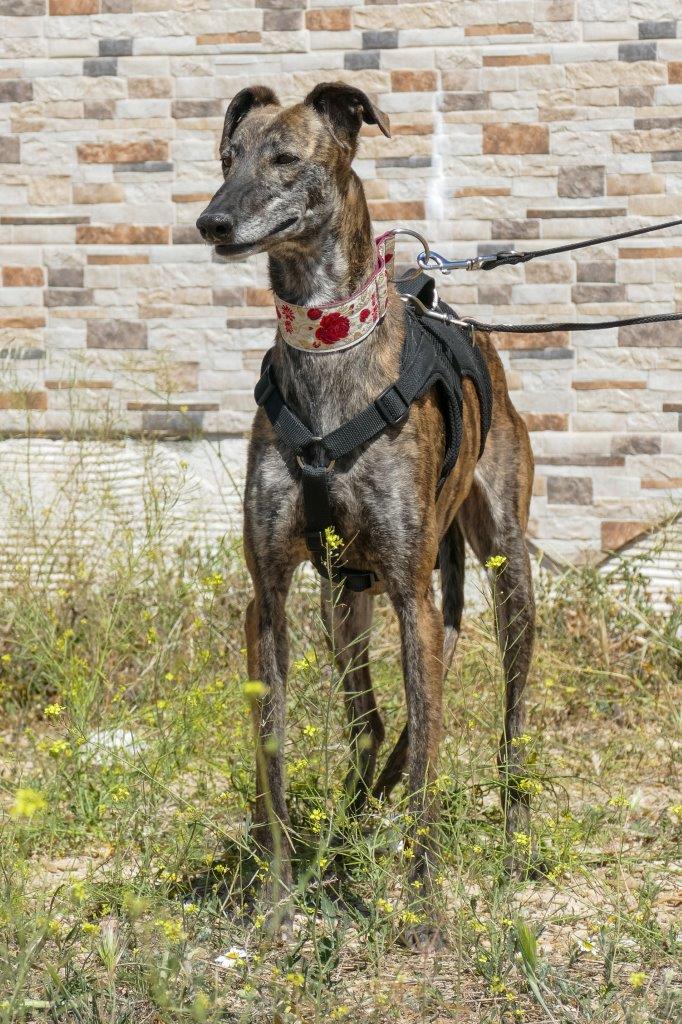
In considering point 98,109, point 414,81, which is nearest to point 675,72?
point 414,81

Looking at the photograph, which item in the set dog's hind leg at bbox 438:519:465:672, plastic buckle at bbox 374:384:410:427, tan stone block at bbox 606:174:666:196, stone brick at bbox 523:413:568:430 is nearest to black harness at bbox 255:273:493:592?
plastic buckle at bbox 374:384:410:427

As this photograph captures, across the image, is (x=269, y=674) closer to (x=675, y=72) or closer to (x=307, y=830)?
(x=307, y=830)

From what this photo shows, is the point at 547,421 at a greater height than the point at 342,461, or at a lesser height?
lesser

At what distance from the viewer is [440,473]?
3568 mm

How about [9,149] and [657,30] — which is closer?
[657,30]

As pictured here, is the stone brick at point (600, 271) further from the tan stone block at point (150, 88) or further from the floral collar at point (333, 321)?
the floral collar at point (333, 321)

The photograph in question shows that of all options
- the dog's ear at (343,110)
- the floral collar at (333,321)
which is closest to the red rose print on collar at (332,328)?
the floral collar at (333,321)

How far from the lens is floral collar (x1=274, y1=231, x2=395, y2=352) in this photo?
3.37 m

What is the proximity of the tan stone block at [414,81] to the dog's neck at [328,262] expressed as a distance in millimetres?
2923

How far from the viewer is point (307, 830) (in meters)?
3.70

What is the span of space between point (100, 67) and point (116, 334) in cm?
142

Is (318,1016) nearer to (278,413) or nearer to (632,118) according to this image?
(278,413)

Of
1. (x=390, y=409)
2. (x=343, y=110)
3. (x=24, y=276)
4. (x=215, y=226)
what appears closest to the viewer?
(x=215, y=226)

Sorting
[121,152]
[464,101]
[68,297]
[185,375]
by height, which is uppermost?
[464,101]
